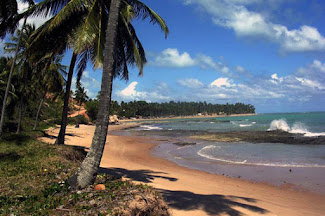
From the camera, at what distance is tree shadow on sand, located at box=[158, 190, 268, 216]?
20.4ft

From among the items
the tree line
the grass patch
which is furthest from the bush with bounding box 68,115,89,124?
the grass patch

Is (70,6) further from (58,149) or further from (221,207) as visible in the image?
(221,207)

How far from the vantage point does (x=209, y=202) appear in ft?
22.5

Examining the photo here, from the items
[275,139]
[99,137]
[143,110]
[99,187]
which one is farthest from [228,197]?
[143,110]

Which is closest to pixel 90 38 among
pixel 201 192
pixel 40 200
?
pixel 40 200

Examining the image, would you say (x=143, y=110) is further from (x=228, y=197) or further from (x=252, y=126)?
(x=228, y=197)

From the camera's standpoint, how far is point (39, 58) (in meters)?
10.1

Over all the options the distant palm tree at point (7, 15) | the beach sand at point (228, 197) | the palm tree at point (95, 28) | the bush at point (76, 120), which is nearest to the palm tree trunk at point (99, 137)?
the palm tree at point (95, 28)

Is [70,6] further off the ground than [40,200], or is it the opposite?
[70,6]

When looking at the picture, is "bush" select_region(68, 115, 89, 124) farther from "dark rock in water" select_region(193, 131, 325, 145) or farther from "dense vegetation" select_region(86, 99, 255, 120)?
"dark rock in water" select_region(193, 131, 325, 145)

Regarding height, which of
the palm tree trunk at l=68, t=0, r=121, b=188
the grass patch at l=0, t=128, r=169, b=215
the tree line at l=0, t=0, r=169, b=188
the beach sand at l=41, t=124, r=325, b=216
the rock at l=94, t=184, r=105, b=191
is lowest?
the beach sand at l=41, t=124, r=325, b=216

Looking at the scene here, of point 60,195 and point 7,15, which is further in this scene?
point 7,15

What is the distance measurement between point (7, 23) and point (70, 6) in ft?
13.8

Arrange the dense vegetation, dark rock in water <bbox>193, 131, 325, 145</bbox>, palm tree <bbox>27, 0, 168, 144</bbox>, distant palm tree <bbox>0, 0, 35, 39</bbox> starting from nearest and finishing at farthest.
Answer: palm tree <bbox>27, 0, 168, 144</bbox>, distant palm tree <bbox>0, 0, 35, 39</bbox>, dark rock in water <bbox>193, 131, 325, 145</bbox>, the dense vegetation
